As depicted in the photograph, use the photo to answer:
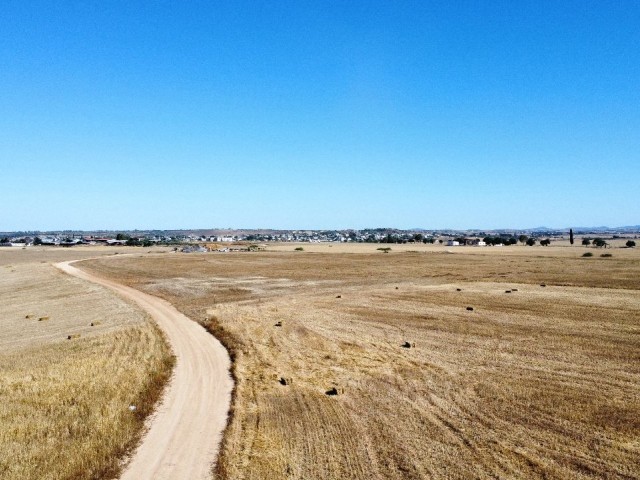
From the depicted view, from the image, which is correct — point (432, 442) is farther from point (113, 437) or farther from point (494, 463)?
point (113, 437)

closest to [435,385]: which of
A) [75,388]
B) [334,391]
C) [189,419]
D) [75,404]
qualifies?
[334,391]

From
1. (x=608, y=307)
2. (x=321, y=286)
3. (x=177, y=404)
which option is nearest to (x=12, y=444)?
(x=177, y=404)

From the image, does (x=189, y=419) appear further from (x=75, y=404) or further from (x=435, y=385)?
(x=435, y=385)

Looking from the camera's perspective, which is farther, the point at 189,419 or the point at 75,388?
the point at 75,388

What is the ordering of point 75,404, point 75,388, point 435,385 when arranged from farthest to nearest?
point 75,388 < point 435,385 < point 75,404

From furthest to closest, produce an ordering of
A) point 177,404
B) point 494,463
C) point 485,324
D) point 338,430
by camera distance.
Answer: point 485,324
point 177,404
point 338,430
point 494,463

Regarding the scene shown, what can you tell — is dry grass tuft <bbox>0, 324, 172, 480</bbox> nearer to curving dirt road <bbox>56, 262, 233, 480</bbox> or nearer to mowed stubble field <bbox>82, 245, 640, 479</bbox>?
curving dirt road <bbox>56, 262, 233, 480</bbox>

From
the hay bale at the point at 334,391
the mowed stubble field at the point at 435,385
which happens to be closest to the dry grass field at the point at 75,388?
the mowed stubble field at the point at 435,385

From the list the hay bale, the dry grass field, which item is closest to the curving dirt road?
the dry grass field
